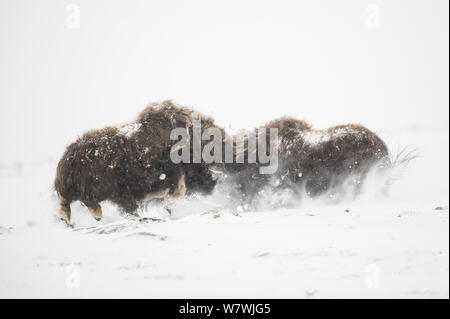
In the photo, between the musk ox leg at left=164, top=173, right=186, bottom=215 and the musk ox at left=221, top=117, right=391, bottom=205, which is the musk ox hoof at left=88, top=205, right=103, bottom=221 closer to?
the musk ox leg at left=164, top=173, right=186, bottom=215

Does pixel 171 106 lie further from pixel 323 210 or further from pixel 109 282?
pixel 109 282

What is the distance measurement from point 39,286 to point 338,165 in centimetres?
652

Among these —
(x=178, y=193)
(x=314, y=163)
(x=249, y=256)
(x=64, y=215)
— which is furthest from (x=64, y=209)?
(x=314, y=163)

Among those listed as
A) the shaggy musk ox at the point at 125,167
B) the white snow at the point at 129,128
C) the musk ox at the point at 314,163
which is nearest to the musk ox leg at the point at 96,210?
the shaggy musk ox at the point at 125,167

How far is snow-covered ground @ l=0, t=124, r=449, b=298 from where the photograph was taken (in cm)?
469

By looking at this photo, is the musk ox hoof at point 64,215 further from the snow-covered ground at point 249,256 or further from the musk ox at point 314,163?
the musk ox at point 314,163

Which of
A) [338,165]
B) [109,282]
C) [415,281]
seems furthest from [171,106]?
[415,281]


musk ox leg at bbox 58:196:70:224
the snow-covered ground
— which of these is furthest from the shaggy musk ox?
the snow-covered ground

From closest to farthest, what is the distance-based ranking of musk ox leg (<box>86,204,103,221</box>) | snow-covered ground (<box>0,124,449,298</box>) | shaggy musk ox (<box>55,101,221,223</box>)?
snow-covered ground (<box>0,124,449,298</box>) < shaggy musk ox (<box>55,101,221,223</box>) < musk ox leg (<box>86,204,103,221</box>)

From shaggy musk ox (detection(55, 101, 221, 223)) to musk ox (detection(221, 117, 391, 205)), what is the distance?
4.43 feet

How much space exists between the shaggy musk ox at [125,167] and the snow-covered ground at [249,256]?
38.9 inches

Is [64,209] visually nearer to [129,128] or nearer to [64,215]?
[64,215]

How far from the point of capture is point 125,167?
8.95 metres

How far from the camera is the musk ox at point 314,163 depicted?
931cm
